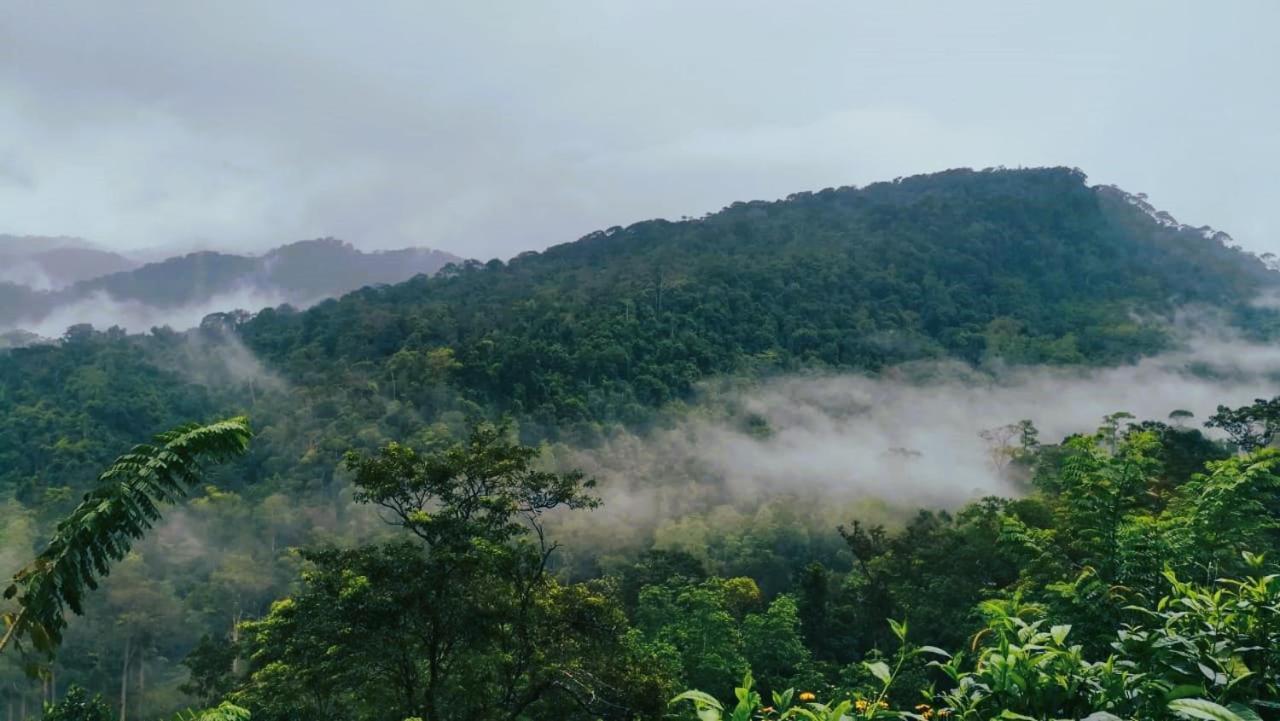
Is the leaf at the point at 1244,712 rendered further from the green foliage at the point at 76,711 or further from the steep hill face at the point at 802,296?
the steep hill face at the point at 802,296

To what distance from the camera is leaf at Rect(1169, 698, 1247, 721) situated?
1.33 metres

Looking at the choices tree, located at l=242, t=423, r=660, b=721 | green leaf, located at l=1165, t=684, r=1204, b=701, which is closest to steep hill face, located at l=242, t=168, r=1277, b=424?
tree, located at l=242, t=423, r=660, b=721

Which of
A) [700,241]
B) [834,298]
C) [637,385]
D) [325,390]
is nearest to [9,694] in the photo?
[325,390]

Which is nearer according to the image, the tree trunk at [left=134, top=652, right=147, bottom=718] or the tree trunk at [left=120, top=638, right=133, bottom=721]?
the tree trunk at [left=120, top=638, right=133, bottom=721]

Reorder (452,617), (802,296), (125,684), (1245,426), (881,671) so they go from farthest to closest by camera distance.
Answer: (802,296) → (1245,426) → (125,684) → (452,617) → (881,671)

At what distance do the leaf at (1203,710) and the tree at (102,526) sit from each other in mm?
4507

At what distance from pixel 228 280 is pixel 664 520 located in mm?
123621

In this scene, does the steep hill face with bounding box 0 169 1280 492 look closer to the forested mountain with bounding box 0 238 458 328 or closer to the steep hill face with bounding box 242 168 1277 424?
the steep hill face with bounding box 242 168 1277 424

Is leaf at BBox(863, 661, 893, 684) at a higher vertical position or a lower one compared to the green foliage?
higher

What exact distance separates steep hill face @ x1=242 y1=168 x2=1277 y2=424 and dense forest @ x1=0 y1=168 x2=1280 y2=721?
0.41 metres

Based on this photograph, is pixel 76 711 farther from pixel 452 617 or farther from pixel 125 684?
pixel 125 684

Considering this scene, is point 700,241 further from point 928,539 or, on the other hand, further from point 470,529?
point 470,529

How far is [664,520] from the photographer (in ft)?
143

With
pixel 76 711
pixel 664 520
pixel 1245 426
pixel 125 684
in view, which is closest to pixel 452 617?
pixel 76 711
